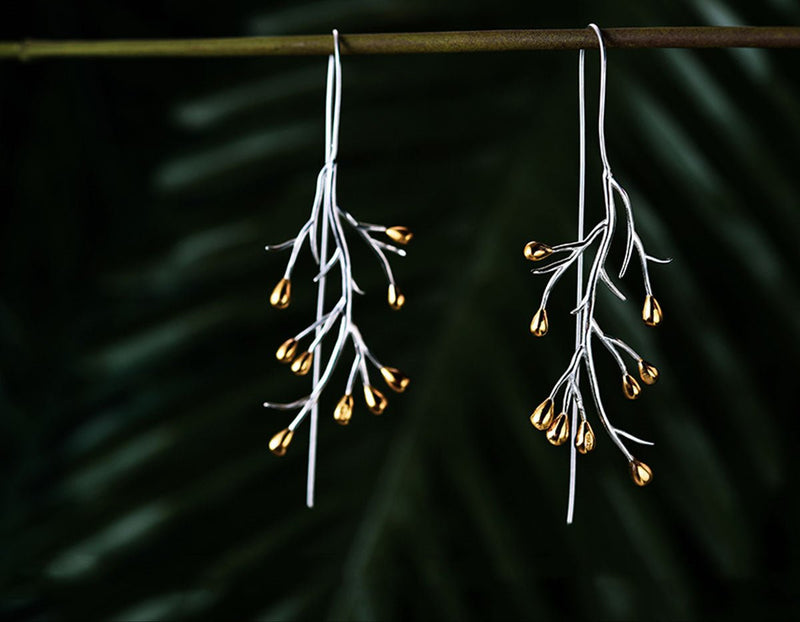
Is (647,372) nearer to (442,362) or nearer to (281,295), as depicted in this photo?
(281,295)

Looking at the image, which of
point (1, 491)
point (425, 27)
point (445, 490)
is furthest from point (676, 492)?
point (1, 491)

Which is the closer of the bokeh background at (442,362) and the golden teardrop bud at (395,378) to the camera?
the golden teardrop bud at (395,378)

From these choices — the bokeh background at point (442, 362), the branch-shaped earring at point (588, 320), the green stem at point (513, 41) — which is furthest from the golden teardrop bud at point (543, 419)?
the bokeh background at point (442, 362)

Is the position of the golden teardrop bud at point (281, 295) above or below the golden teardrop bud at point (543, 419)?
above

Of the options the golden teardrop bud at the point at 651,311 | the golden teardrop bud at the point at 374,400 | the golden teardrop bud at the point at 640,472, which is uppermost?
the golden teardrop bud at the point at 374,400

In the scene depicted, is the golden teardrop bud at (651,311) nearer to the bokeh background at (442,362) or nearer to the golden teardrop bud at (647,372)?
the golden teardrop bud at (647,372)

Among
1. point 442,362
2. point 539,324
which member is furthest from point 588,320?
point 442,362

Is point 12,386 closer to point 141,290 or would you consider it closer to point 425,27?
point 141,290
